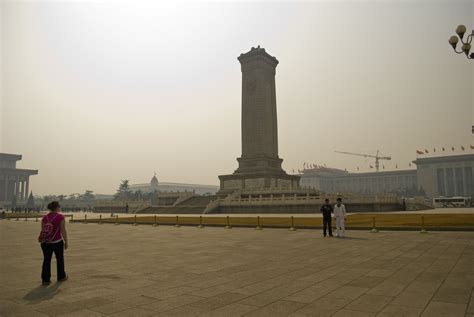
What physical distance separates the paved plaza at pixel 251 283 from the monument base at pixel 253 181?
56.4 metres

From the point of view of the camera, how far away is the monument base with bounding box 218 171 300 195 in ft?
232

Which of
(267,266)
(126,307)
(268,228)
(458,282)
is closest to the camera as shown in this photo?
(126,307)

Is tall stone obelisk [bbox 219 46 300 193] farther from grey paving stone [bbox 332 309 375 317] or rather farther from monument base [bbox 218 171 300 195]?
grey paving stone [bbox 332 309 375 317]

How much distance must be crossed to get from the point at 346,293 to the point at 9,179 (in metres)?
186

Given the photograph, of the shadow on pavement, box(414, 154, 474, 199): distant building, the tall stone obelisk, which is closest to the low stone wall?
the tall stone obelisk

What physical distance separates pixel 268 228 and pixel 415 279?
16.8m

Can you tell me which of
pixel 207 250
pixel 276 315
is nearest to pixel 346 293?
pixel 276 315

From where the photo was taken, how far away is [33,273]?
9617 millimetres

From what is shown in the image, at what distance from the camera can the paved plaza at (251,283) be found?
6.21 metres

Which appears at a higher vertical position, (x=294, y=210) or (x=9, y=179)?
(x=9, y=179)

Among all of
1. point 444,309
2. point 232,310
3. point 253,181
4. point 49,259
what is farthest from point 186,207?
point 444,309

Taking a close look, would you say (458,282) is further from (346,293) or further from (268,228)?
(268,228)

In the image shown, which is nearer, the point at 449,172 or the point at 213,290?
the point at 213,290

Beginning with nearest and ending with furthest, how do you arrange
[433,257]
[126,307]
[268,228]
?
[126,307] < [433,257] < [268,228]
